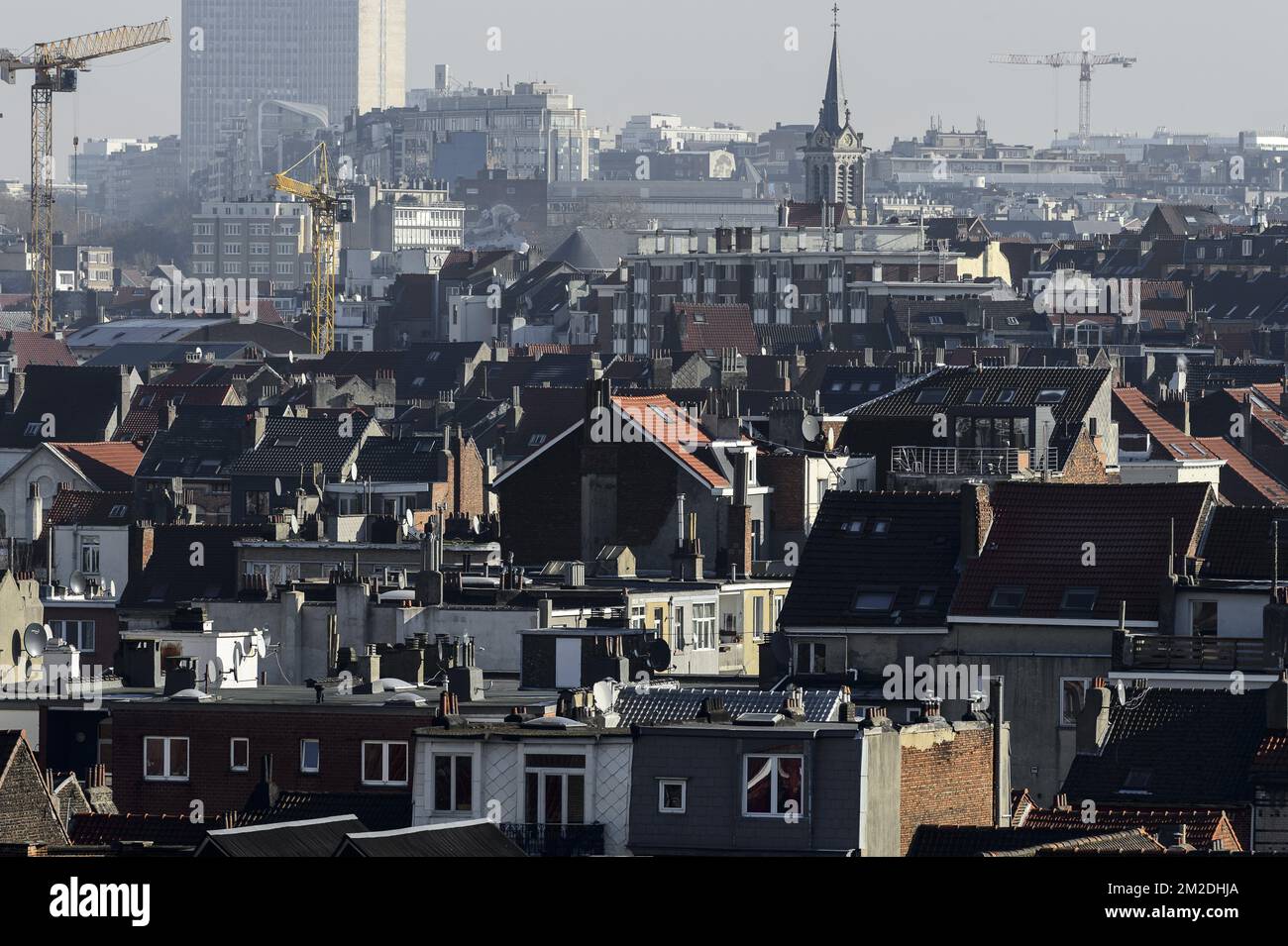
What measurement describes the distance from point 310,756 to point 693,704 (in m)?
5.81

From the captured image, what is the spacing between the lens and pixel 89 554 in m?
68.3

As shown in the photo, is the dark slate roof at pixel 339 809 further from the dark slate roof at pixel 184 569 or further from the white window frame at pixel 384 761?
the dark slate roof at pixel 184 569

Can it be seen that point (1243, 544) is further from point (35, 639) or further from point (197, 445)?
point (197, 445)

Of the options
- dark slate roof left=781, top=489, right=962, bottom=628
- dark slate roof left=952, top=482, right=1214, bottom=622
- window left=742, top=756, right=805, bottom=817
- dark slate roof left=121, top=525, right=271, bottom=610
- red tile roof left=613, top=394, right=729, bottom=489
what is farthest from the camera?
dark slate roof left=121, top=525, right=271, bottom=610

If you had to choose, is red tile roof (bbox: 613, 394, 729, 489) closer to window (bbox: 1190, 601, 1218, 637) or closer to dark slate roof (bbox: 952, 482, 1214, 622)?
dark slate roof (bbox: 952, 482, 1214, 622)

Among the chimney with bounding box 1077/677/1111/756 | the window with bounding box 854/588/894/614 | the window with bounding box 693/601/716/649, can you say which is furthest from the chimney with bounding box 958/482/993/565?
the window with bounding box 693/601/716/649

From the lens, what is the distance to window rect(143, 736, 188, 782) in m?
35.3

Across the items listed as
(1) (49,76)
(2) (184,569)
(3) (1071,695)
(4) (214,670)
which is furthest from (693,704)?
(1) (49,76)

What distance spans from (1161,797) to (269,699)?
31.8 ft

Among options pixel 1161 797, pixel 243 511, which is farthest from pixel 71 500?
pixel 1161 797

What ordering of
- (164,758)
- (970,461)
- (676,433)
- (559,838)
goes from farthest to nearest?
(676,433), (970,461), (164,758), (559,838)

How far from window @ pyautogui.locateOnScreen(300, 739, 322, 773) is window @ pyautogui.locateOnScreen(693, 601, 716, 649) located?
1649 cm
